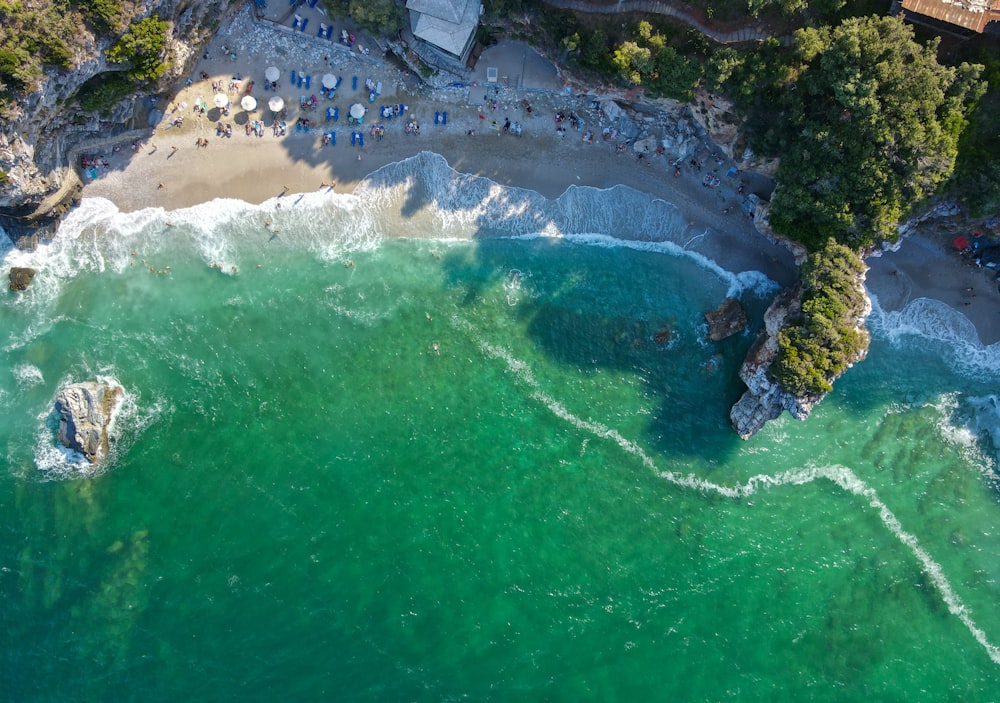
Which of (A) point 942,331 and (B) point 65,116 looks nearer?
(B) point 65,116

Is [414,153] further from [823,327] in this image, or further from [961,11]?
[961,11]

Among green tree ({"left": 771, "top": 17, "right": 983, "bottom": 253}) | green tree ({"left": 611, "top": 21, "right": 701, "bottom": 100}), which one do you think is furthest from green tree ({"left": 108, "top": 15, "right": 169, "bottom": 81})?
green tree ({"left": 771, "top": 17, "right": 983, "bottom": 253})

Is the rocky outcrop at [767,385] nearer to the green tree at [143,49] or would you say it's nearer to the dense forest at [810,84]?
the dense forest at [810,84]

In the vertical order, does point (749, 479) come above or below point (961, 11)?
below

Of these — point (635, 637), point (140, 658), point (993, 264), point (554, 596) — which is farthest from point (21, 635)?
point (993, 264)

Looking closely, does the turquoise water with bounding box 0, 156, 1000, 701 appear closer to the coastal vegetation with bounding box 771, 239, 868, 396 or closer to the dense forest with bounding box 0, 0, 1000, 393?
the coastal vegetation with bounding box 771, 239, 868, 396

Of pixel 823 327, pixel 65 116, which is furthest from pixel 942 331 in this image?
pixel 65 116

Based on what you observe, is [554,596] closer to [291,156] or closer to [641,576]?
[641,576]
